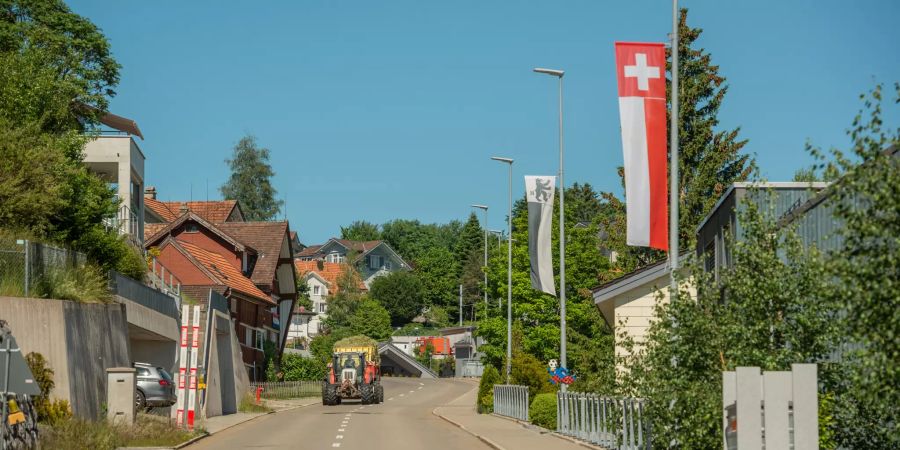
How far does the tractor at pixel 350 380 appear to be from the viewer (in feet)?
184

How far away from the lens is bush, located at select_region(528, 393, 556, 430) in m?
33.0

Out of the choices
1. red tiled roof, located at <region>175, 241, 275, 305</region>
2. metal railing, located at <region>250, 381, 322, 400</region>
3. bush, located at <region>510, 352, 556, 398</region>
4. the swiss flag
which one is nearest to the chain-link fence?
the swiss flag

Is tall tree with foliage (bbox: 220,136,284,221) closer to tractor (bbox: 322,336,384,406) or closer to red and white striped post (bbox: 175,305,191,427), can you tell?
tractor (bbox: 322,336,384,406)

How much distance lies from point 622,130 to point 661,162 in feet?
2.77

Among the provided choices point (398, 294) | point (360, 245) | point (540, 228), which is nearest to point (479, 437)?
point (540, 228)

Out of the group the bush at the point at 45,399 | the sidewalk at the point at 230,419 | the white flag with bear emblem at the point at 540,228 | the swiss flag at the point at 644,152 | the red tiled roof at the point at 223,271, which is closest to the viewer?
the swiss flag at the point at 644,152

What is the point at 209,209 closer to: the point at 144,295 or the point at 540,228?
the point at 144,295

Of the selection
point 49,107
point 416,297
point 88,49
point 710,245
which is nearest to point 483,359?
point 88,49

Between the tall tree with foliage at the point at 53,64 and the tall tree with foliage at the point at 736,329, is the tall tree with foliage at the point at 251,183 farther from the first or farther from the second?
the tall tree with foliage at the point at 736,329

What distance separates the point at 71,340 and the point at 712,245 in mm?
14258

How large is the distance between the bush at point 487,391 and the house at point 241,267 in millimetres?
15078

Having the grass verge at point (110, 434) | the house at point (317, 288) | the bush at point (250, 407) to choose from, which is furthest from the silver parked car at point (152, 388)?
the house at point (317, 288)

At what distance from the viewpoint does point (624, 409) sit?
2189cm

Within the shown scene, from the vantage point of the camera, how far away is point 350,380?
57.6 m
